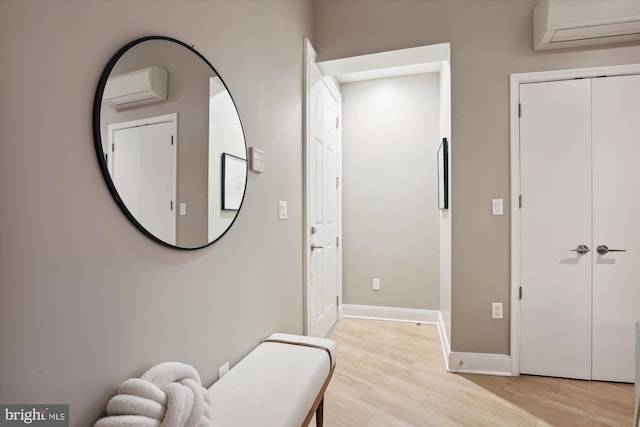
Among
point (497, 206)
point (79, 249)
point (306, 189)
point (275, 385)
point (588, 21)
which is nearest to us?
point (79, 249)

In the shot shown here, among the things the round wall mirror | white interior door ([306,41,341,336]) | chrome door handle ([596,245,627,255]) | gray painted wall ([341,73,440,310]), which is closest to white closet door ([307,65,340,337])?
white interior door ([306,41,341,336])

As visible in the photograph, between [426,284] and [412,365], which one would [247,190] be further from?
[426,284]

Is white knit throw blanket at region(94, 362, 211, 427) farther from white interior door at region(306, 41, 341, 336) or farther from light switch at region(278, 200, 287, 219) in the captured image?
white interior door at region(306, 41, 341, 336)

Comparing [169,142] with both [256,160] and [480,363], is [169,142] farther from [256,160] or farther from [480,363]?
[480,363]

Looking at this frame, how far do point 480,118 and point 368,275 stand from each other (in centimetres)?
205

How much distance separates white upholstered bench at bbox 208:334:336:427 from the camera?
112cm

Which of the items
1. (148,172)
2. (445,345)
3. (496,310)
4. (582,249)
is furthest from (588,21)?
(148,172)

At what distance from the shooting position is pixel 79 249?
852mm

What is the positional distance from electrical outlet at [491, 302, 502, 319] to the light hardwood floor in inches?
16.5

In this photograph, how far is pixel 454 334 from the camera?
2.42 metres

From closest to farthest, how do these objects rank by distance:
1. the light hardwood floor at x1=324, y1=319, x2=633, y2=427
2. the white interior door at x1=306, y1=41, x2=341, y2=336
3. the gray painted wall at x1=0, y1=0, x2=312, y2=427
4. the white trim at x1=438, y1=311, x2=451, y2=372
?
the gray painted wall at x1=0, y1=0, x2=312, y2=427
the light hardwood floor at x1=324, y1=319, x2=633, y2=427
the white trim at x1=438, y1=311, x2=451, y2=372
the white interior door at x1=306, y1=41, x2=341, y2=336

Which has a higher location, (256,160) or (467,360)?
(256,160)

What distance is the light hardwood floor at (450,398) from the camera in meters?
1.83

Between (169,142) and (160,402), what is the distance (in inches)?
32.9
